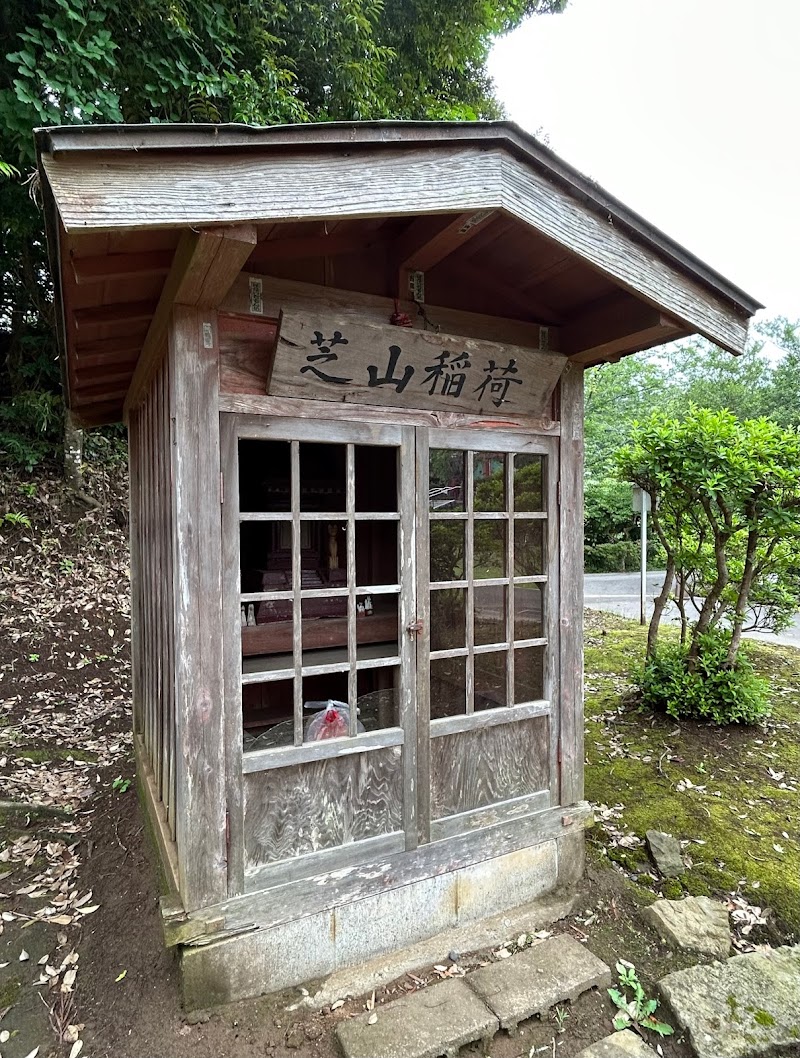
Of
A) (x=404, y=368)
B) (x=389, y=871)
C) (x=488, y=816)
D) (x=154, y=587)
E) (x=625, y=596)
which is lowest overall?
(x=625, y=596)

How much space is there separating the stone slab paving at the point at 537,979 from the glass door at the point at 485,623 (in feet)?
2.06

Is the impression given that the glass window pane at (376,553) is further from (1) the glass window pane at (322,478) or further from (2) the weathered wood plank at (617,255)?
(2) the weathered wood plank at (617,255)

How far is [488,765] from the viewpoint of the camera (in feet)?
10.5

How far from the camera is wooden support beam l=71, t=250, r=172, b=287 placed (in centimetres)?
224

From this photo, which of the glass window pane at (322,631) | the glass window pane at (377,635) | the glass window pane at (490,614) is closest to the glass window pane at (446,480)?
the glass window pane at (490,614)

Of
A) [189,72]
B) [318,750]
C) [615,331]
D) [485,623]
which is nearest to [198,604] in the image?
[318,750]

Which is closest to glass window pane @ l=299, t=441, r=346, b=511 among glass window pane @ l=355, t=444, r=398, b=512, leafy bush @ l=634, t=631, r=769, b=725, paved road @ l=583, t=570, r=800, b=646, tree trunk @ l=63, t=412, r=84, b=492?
glass window pane @ l=355, t=444, r=398, b=512

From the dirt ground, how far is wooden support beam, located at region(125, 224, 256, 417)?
9.96 feet

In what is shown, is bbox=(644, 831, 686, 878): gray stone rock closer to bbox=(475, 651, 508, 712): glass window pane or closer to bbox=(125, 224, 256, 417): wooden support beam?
bbox=(475, 651, 508, 712): glass window pane

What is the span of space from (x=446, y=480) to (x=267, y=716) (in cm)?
163

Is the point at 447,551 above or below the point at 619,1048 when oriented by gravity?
above

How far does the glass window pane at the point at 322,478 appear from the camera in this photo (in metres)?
3.78

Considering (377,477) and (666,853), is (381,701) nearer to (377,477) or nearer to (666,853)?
(377,477)

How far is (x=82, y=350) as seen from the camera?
333cm
